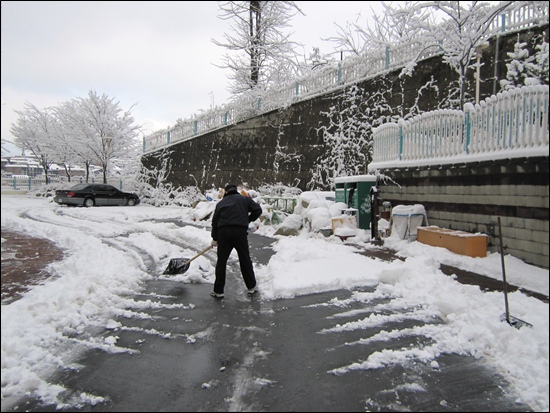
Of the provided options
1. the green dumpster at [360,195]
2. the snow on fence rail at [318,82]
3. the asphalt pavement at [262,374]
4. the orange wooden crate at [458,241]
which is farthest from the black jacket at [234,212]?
the snow on fence rail at [318,82]

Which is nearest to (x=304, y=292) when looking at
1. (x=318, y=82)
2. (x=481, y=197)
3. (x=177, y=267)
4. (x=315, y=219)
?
(x=177, y=267)

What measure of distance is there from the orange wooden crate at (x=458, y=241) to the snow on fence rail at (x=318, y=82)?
15.8ft

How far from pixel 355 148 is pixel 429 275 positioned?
10006mm

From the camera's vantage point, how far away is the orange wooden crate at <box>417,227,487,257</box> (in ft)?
22.5

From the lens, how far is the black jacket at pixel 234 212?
5582 millimetres

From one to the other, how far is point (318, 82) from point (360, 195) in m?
8.22

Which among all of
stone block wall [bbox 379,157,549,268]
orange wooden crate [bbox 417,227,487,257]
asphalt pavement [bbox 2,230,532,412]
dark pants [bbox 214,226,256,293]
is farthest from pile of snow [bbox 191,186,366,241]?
asphalt pavement [bbox 2,230,532,412]

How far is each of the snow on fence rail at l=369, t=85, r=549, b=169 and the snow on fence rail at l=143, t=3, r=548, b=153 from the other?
2681 mm

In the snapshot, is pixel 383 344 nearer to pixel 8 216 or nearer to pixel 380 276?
pixel 380 276

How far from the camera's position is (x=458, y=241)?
7.10 m

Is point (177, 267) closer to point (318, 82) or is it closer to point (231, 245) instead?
point (231, 245)

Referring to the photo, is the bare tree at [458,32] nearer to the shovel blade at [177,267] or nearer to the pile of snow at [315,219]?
the pile of snow at [315,219]

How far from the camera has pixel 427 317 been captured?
4.45 metres

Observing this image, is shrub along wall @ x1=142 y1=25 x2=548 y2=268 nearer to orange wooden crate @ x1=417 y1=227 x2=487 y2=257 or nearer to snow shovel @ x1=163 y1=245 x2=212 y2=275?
orange wooden crate @ x1=417 y1=227 x2=487 y2=257
